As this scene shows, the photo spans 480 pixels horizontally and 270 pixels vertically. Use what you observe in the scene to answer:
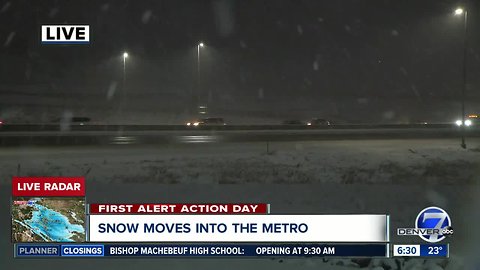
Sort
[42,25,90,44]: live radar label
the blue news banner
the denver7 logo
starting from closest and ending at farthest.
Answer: the blue news banner → the denver7 logo → [42,25,90,44]: live radar label

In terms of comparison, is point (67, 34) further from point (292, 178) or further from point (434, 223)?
point (292, 178)

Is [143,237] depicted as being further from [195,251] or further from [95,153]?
[95,153]

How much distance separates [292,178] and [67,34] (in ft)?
26.2

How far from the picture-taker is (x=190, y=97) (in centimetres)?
5894

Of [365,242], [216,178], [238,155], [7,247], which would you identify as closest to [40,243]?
[7,247]

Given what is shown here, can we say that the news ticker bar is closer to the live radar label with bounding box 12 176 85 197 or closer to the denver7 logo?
the denver7 logo

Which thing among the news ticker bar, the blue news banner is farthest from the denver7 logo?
the blue news banner

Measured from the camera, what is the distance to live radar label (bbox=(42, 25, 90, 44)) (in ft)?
21.2

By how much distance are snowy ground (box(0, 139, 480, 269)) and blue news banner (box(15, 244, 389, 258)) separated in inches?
12.5

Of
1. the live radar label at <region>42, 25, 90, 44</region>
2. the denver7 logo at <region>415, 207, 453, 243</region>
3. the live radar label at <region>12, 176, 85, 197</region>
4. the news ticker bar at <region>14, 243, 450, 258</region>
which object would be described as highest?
the live radar label at <region>42, 25, 90, 44</region>

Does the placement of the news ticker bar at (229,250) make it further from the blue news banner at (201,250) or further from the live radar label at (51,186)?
the live radar label at (51,186)

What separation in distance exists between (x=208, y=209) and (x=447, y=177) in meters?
10.3

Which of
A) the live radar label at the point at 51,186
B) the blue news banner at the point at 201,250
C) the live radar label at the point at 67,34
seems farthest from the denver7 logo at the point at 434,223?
the live radar label at the point at 67,34

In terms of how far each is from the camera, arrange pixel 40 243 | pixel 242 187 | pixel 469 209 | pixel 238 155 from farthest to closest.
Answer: pixel 238 155 < pixel 242 187 < pixel 469 209 < pixel 40 243
